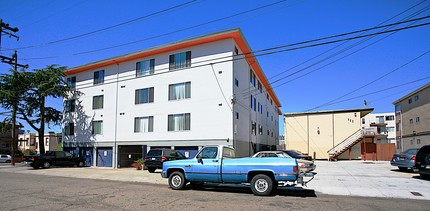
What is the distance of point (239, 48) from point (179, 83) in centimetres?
592

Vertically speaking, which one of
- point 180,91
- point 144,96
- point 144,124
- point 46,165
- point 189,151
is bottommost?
point 46,165

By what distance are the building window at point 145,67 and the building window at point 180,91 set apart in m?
3.01

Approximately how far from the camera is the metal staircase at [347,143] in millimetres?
37250

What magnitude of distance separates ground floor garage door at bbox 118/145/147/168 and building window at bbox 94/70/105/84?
7548mm

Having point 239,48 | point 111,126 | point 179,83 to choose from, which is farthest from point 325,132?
point 111,126

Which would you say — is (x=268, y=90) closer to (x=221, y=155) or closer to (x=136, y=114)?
(x=136, y=114)

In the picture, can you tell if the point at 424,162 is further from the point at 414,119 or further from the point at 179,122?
the point at 414,119

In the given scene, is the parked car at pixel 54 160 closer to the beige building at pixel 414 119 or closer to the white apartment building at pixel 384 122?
the beige building at pixel 414 119

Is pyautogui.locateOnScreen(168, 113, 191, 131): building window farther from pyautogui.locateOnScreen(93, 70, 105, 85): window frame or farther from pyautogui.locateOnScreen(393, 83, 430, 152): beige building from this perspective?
pyautogui.locateOnScreen(393, 83, 430, 152): beige building

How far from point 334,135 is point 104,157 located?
93.0 ft

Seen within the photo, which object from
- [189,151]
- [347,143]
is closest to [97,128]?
[189,151]

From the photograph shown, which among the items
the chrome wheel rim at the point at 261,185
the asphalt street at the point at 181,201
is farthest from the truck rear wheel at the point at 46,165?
the chrome wheel rim at the point at 261,185

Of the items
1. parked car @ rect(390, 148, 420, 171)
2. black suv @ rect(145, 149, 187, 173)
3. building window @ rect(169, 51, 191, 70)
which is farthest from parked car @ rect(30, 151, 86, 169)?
parked car @ rect(390, 148, 420, 171)

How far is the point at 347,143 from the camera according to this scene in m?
38.3
